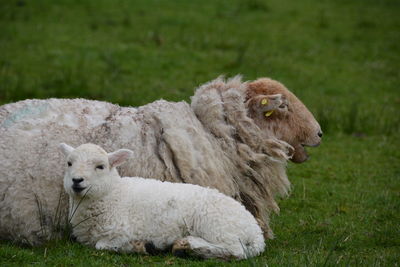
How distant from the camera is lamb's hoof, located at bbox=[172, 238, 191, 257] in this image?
5.73 m

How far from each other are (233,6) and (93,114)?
1384 cm

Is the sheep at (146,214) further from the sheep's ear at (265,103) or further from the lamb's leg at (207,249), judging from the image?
the sheep's ear at (265,103)

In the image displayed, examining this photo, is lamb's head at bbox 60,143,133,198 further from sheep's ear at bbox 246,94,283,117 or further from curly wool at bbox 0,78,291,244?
sheep's ear at bbox 246,94,283,117

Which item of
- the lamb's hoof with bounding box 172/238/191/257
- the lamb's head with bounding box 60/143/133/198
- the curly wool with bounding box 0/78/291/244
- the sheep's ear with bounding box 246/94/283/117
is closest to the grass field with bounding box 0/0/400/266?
the lamb's hoof with bounding box 172/238/191/257

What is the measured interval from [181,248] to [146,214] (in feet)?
1.43

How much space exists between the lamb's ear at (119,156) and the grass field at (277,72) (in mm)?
779

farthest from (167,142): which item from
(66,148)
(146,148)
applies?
(66,148)

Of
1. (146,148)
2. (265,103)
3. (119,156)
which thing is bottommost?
(146,148)

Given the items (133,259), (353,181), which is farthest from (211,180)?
(353,181)

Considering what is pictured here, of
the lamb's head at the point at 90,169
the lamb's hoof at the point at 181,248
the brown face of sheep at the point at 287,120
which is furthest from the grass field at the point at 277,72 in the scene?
the brown face of sheep at the point at 287,120

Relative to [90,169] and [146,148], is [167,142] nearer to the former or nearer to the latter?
[146,148]

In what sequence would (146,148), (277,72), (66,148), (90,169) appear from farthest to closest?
(277,72) < (146,148) < (66,148) < (90,169)

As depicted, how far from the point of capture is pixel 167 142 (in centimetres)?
661

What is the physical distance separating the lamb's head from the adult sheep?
44 cm
